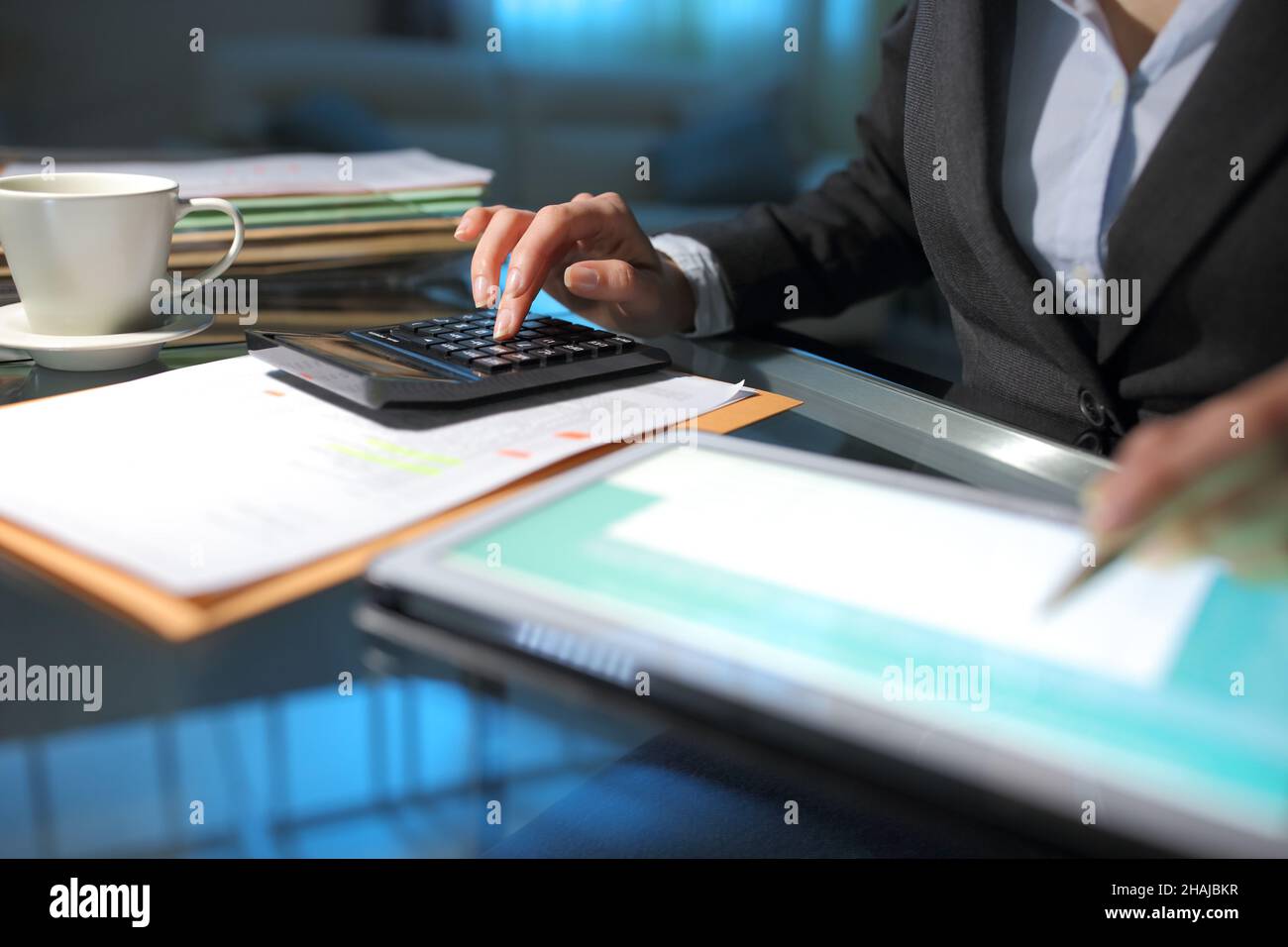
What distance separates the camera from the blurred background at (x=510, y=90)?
1274 millimetres

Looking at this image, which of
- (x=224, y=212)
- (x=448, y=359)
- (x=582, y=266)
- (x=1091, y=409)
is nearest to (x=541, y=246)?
(x=582, y=266)

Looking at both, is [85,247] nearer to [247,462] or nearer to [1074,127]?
[247,462]

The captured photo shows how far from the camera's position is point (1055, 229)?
27.9 inches

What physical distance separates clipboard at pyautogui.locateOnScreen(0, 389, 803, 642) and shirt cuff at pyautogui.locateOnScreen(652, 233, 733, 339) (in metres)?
0.37

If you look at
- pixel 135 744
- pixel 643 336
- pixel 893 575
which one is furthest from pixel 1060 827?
pixel 643 336

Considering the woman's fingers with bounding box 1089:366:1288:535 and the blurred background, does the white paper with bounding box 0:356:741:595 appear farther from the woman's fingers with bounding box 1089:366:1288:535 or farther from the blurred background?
the blurred background

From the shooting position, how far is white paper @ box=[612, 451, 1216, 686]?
268 mm

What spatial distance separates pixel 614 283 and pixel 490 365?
168 millimetres

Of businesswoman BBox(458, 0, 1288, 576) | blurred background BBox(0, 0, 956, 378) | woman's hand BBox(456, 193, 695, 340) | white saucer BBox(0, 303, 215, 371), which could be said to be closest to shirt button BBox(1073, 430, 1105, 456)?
businesswoman BBox(458, 0, 1288, 576)

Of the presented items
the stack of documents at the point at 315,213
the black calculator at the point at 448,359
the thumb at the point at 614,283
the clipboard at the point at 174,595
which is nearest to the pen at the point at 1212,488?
the clipboard at the point at 174,595

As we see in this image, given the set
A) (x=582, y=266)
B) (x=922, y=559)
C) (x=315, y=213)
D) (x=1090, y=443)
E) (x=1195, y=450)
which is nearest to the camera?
(x=1195, y=450)

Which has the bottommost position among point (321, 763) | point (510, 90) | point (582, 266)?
point (321, 763)
